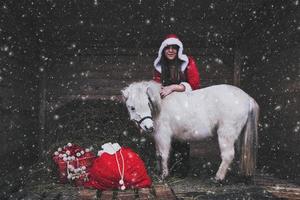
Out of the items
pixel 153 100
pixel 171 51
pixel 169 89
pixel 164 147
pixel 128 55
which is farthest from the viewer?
pixel 128 55

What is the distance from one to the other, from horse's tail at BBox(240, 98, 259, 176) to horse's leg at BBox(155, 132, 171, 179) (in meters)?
0.81

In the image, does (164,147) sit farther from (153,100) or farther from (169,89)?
(169,89)

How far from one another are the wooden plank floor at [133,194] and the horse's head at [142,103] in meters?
0.62

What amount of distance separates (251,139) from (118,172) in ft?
4.90

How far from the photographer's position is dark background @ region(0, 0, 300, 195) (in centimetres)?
491

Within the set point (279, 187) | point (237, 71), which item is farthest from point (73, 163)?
point (237, 71)

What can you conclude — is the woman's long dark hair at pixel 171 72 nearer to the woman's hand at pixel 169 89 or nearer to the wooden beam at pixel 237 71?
the woman's hand at pixel 169 89

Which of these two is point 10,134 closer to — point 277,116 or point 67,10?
point 67,10

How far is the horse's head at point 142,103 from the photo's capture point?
418cm

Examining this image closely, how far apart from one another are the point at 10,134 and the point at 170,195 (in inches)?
88.9

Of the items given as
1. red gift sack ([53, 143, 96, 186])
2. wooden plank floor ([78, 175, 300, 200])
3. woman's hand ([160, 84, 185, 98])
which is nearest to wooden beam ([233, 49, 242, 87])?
woman's hand ([160, 84, 185, 98])

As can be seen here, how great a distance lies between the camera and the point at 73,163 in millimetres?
4426

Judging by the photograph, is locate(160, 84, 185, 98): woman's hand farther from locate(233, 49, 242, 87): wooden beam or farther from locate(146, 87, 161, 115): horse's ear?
locate(233, 49, 242, 87): wooden beam

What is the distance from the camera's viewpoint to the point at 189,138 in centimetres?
447
